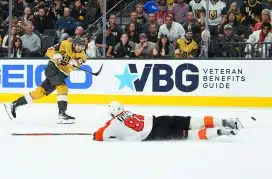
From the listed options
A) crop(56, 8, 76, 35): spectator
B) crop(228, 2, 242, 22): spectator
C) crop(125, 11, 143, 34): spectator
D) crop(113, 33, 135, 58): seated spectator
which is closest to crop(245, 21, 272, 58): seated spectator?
crop(228, 2, 242, 22): spectator

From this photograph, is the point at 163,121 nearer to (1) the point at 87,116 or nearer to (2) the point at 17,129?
(2) the point at 17,129

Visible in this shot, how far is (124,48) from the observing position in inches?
480

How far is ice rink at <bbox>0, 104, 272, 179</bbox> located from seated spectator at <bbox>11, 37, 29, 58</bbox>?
3706 mm

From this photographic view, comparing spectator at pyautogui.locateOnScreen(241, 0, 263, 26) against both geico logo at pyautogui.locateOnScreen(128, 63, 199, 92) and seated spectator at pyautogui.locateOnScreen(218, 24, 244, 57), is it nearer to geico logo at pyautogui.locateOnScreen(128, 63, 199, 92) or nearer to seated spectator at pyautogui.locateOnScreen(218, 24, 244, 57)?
seated spectator at pyautogui.locateOnScreen(218, 24, 244, 57)

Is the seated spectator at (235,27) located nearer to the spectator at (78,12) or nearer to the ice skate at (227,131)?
the spectator at (78,12)

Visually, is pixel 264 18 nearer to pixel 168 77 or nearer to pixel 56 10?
pixel 168 77

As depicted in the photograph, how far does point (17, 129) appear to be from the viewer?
8352 millimetres

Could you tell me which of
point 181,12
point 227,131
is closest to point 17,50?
point 181,12

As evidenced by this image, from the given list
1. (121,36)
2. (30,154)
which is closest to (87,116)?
(121,36)

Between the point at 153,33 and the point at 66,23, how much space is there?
1.80 m

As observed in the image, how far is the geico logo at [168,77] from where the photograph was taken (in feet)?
38.7

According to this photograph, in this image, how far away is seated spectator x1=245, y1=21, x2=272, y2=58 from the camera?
1153cm

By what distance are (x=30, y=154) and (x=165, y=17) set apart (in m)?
6.55

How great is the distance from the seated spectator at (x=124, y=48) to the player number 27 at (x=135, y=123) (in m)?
5.33
